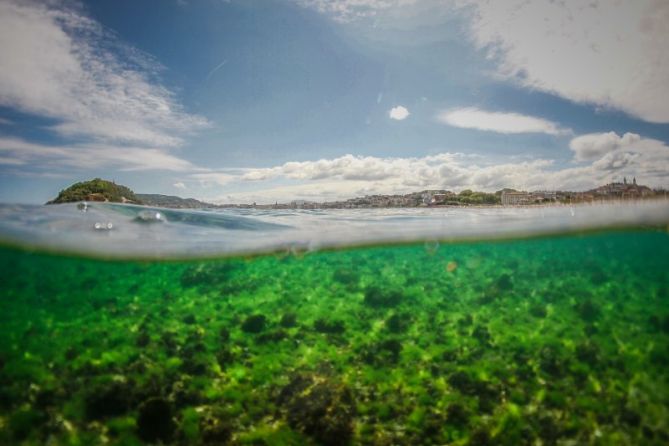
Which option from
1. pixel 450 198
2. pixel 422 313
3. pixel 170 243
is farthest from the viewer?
pixel 450 198

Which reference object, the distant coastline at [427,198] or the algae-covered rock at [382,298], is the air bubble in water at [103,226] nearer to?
the distant coastline at [427,198]

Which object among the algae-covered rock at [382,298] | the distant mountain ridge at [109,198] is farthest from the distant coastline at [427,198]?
the algae-covered rock at [382,298]

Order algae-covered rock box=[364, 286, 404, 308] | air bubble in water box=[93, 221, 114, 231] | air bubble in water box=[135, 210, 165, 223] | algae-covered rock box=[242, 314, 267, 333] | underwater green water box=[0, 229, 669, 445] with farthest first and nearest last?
air bubble in water box=[135, 210, 165, 223]
algae-covered rock box=[364, 286, 404, 308]
air bubble in water box=[93, 221, 114, 231]
algae-covered rock box=[242, 314, 267, 333]
underwater green water box=[0, 229, 669, 445]

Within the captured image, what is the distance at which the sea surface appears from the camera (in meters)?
7.50

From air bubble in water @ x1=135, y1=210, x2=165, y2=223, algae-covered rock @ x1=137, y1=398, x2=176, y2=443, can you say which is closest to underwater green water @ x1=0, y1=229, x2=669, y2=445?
algae-covered rock @ x1=137, y1=398, x2=176, y2=443

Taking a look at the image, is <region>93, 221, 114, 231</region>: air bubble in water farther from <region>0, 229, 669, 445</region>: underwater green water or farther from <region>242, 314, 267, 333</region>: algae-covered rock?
<region>242, 314, 267, 333</region>: algae-covered rock

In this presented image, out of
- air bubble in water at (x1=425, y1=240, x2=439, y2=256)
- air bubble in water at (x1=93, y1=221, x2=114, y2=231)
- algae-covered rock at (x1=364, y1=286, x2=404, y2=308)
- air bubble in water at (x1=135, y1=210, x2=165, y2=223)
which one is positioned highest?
air bubble in water at (x1=135, y1=210, x2=165, y2=223)

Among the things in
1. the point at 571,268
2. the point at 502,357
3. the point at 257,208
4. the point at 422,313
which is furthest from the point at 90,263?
the point at 571,268

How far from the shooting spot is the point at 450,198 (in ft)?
58.5

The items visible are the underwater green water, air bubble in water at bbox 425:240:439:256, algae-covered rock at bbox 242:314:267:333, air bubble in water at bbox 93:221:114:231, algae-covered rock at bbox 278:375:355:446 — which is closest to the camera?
algae-covered rock at bbox 278:375:355:446

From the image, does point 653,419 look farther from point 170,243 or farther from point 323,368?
point 170,243

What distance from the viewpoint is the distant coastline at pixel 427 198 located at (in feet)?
46.6

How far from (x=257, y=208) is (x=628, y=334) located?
17.3 metres

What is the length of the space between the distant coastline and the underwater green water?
3.64 m
